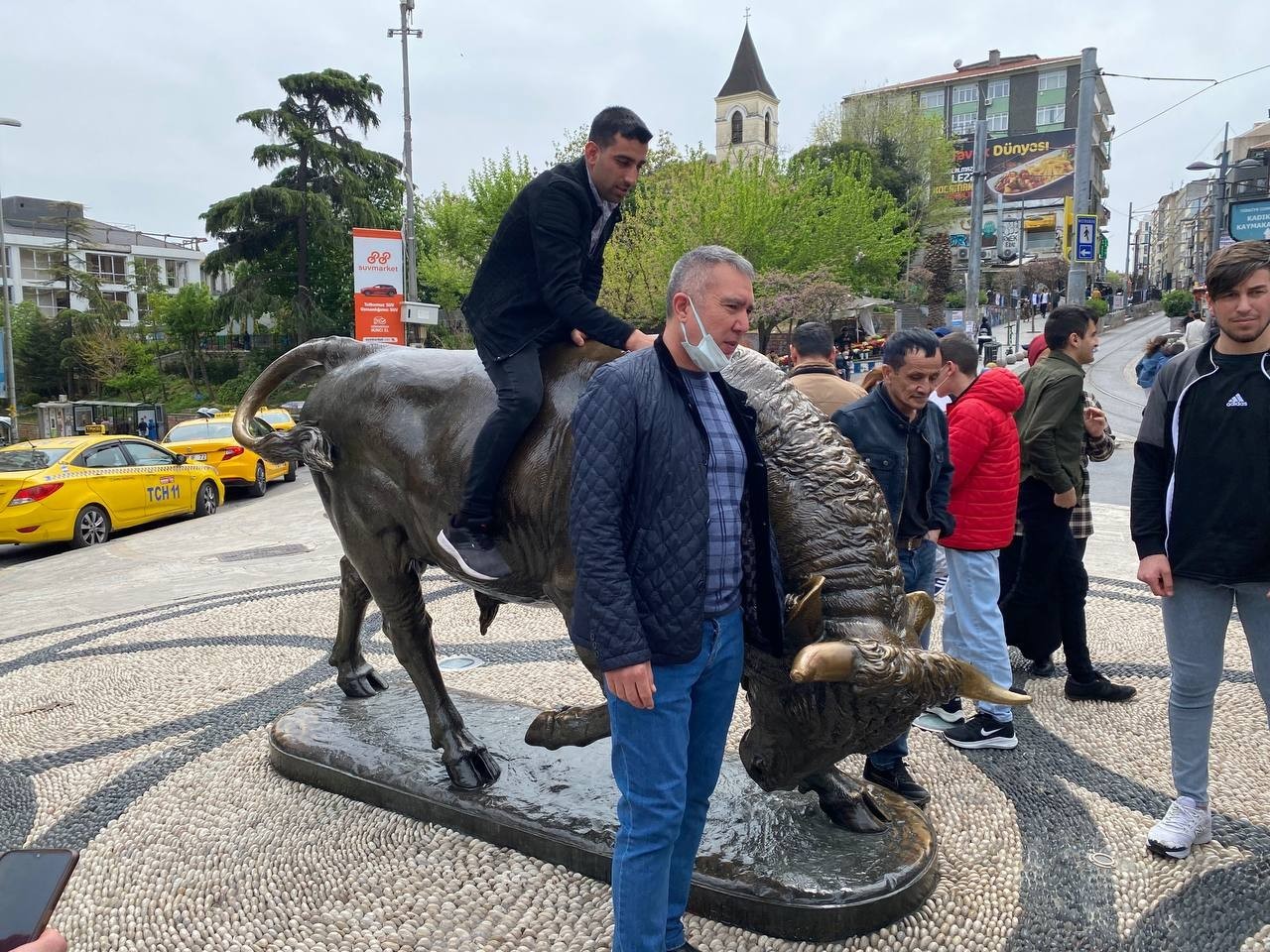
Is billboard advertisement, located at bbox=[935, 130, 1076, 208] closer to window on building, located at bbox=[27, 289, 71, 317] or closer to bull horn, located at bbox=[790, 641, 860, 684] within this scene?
window on building, located at bbox=[27, 289, 71, 317]

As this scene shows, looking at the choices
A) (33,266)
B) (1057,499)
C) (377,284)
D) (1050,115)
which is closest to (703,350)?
(1057,499)

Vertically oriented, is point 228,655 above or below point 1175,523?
below

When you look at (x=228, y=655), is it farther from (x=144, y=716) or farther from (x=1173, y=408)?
(x=1173, y=408)

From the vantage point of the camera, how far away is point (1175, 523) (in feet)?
9.96

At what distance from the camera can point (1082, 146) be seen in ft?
49.9

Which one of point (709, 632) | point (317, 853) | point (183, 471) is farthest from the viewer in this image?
point (183, 471)

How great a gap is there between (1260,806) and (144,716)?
17.1 feet

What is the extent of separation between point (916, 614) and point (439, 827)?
2.02 metres

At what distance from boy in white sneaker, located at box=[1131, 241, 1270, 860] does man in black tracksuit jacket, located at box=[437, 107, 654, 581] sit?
1854mm

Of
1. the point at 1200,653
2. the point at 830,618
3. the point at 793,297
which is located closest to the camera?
the point at 830,618

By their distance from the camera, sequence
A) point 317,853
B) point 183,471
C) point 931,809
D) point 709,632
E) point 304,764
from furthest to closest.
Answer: point 183,471 → point 304,764 → point 931,809 → point 317,853 → point 709,632

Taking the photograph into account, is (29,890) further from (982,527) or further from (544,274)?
(982,527)

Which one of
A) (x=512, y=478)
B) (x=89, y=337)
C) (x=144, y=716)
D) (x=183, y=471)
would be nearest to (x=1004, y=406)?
(x=512, y=478)

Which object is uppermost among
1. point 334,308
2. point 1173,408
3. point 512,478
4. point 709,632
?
point 334,308
